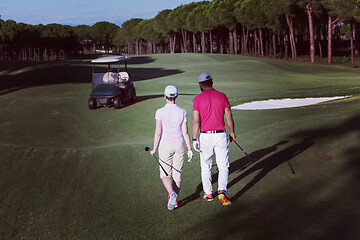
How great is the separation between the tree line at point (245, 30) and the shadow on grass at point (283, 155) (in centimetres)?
3814

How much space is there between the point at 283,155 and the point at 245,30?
281ft

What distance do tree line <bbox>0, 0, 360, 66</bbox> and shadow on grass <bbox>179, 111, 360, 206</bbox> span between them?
38142mm

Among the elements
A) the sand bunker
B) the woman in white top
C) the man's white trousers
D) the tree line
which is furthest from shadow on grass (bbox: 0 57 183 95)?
the man's white trousers

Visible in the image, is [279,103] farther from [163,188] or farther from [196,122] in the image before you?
[196,122]

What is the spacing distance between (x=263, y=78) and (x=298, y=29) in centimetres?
4412

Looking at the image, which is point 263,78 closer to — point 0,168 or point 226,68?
point 226,68

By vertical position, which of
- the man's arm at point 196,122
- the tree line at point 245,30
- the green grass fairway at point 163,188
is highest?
the tree line at point 245,30

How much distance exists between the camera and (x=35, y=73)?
45969 millimetres

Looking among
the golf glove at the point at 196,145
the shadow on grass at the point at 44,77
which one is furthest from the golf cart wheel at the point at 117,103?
the shadow on grass at the point at 44,77

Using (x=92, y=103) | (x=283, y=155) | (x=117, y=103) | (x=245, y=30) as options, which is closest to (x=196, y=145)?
(x=283, y=155)

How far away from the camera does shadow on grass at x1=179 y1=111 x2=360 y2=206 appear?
886 cm

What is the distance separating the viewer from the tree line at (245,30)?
199 ft

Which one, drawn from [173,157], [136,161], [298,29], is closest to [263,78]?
[136,161]

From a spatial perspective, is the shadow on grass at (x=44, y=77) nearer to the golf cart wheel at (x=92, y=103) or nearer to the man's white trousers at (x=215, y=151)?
the golf cart wheel at (x=92, y=103)
